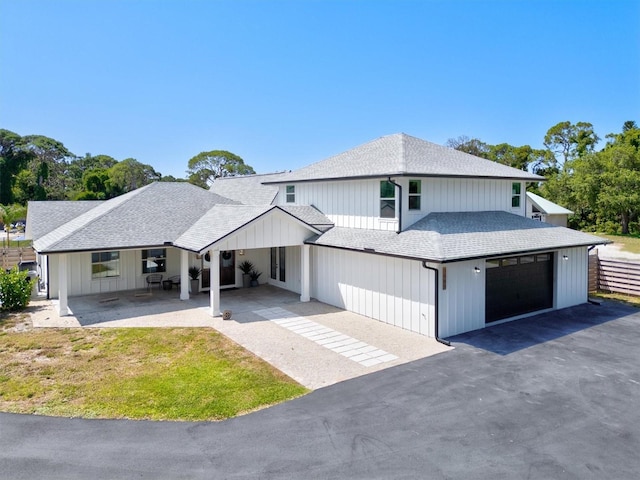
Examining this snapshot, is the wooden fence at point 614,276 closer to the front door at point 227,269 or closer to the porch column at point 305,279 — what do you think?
the porch column at point 305,279

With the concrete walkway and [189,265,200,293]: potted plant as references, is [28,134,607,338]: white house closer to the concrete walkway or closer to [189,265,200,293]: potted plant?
[189,265,200,293]: potted plant

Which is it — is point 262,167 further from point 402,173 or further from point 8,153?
point 402,173

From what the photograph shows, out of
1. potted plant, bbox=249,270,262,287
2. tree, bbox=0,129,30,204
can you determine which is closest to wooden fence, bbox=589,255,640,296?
potted plant, bbox=249,270,262,287

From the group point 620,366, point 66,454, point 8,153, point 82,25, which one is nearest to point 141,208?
point 82,25

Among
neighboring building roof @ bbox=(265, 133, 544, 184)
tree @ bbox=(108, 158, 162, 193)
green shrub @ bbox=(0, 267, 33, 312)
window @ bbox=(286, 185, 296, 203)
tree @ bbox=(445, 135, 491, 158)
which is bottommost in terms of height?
green shrub @ bbox=(0, 267, 33, 312)

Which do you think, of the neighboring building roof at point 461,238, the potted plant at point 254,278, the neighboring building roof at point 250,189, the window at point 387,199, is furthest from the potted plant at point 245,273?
the window at point 387,199

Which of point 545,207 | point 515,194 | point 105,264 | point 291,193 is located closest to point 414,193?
point 515,194

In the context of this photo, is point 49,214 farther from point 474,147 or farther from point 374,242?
point 474,147
